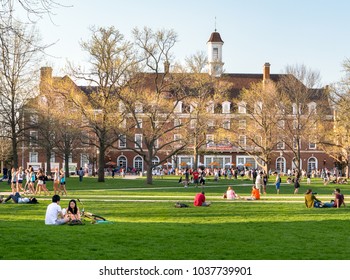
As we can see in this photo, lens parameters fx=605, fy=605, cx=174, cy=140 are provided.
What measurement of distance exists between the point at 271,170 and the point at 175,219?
70.1 metres

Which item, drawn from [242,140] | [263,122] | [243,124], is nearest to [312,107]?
[263,122]

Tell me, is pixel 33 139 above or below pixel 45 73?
below

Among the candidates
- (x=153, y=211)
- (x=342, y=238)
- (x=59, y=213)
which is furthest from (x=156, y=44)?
(x=342, y=238)

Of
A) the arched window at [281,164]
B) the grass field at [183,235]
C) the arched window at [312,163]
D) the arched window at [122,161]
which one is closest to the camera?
the grass field at [183,235]

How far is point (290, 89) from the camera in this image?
222 feet

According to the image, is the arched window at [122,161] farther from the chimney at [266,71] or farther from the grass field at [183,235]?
the grass field at [183,235]

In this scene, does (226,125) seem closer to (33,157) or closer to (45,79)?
(45,79)

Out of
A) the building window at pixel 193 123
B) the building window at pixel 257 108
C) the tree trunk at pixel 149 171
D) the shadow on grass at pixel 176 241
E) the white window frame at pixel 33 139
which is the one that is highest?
the building window at pixel 257 108

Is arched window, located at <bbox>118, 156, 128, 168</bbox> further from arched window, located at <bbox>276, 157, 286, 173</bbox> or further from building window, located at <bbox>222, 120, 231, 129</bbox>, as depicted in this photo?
building window, located at <bbox>222, 120, 231, 129</bbox>

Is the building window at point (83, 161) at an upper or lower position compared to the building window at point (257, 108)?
lower

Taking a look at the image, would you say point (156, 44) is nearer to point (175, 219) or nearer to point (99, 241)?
point (175, 219)

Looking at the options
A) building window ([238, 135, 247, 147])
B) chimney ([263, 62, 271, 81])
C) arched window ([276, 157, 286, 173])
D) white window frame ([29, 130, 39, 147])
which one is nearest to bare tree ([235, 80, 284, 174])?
building window ([238, 135, 247, 147])

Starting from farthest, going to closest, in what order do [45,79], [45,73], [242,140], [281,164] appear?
[281,164] < [242,140] < [45,73] < [45,79]

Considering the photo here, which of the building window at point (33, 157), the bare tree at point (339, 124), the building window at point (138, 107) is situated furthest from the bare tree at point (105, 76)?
the building window at point (33, 157)
